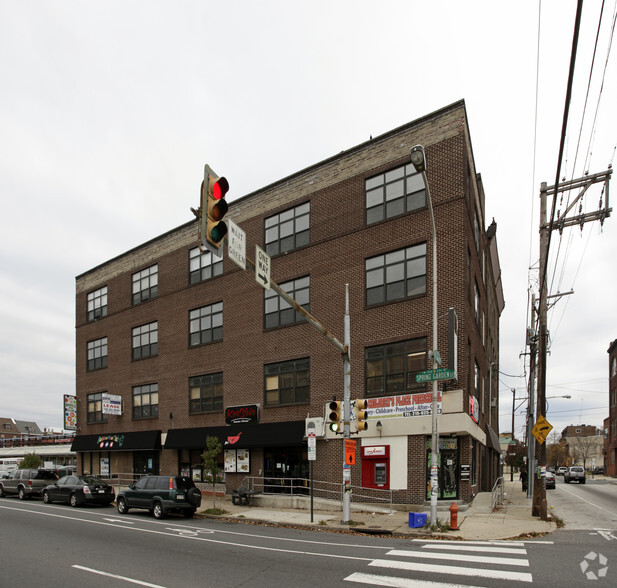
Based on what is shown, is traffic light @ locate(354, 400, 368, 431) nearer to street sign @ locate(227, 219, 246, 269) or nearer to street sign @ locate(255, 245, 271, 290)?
street sign @ locate(255, 245, 271, 290)

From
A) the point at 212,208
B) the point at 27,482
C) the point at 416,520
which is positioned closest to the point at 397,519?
the point at 416,520

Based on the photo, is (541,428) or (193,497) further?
(193,497)

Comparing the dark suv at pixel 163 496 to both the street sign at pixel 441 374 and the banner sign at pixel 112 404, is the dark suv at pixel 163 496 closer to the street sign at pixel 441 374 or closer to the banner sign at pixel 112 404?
the street sign at pixel 441 374

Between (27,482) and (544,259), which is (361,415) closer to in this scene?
(544,259)

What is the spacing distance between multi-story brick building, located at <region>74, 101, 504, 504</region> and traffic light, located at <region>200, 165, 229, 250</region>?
45.0 feet

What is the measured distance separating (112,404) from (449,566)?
2764 centimetres

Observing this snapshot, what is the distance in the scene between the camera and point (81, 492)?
75.4ft

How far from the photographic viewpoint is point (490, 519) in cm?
1703

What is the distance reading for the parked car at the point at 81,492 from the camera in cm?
2297

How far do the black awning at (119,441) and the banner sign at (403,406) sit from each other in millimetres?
14911

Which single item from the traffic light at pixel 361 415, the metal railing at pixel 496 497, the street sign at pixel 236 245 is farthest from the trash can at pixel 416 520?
the street sign at pixel 236 245

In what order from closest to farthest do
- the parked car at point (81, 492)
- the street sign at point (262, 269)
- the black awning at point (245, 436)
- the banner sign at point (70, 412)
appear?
the street sign at point (262, 269) < the parked car at point (81, 492) < the black awning at point (245, 436) < the banner sign at point (70, 412)

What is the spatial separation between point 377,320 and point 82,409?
2546cm

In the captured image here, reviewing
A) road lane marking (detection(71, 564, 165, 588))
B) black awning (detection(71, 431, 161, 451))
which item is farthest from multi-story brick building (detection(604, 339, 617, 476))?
road lane marking (detection(71, 564, 165, 588))
